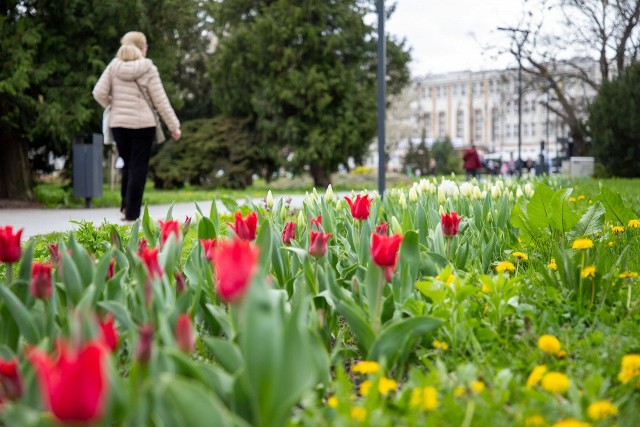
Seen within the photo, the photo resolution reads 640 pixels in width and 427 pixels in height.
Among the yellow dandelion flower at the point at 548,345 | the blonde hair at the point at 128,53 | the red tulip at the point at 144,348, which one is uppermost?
the blonde hair at the point at 128,53

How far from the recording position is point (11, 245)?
91.7 inches

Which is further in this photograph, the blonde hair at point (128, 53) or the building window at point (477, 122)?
the building window at point (477, 122)

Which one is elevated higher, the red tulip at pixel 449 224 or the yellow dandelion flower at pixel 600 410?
the red tulip at pixel 449 224

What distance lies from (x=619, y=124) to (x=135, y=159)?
19.7 meters

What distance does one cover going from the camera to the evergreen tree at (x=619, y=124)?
77.3ft

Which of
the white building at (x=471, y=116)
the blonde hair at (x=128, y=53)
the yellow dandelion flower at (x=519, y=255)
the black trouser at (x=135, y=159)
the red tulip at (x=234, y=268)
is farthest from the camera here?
the white building at (x=471, y=116)

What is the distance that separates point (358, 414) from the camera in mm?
1603

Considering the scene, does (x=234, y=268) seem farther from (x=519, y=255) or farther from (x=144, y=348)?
(x=519, y=255)

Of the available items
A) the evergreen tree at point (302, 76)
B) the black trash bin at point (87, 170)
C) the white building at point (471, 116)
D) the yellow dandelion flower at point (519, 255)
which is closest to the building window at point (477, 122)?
the white building at point (471, 116)

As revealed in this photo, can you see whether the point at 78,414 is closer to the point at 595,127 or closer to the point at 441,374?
the point at 441,374

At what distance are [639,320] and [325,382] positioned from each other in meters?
1.21

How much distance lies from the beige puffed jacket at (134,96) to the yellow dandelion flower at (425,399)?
6535 mm

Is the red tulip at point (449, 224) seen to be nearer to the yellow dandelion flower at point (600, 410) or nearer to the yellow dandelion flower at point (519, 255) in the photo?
the yellow dandelion flower at point (519, 255)

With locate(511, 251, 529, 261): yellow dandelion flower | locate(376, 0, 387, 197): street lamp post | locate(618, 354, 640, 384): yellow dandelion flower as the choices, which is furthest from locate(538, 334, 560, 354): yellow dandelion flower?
locate(376, 0, 387, 197): street lamp post
